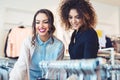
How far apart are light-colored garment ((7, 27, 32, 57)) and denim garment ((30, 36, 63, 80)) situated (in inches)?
62.6

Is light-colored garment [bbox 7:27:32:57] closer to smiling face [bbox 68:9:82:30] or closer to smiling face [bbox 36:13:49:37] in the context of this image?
smiling face [bbox 36:13:49:37]

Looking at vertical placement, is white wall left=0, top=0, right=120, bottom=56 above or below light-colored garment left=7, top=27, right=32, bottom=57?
above

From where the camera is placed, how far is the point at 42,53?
1162 millimetres

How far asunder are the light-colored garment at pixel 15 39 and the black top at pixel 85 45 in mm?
1780

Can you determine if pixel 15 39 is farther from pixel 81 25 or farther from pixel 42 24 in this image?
pixel 81 25

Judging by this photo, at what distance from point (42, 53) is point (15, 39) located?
170 cm

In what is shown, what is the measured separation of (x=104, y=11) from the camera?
12.5 ft

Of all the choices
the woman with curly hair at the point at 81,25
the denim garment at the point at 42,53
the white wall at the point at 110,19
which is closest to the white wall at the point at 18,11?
the white wall at the point at 110,19

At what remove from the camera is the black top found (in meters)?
0.91

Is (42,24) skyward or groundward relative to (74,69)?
skyward

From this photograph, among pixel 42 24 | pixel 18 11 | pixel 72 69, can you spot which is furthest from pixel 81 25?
pixel 18 11

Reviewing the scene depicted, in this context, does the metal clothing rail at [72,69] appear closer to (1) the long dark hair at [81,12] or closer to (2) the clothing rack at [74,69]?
(2) the clothing rack at [74,69]

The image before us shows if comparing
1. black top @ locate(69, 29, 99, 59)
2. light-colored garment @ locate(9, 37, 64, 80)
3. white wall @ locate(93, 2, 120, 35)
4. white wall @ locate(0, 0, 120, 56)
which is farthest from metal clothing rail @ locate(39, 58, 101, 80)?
white wall @ locate(93, 2, 120, 35)

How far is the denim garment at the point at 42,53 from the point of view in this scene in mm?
1142
